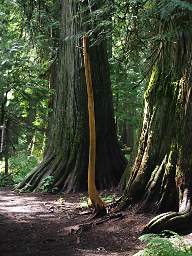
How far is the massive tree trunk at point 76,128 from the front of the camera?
35.7ft

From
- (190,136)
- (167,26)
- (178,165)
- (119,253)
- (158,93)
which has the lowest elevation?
(119,253)

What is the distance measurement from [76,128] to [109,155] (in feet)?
3.55

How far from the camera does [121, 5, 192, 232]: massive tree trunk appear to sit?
675cm

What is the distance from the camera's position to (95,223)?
7109 millimetres

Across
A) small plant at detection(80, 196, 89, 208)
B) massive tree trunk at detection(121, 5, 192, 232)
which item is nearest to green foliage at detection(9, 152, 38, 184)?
small plant at detection(80, 196, 89, 208)

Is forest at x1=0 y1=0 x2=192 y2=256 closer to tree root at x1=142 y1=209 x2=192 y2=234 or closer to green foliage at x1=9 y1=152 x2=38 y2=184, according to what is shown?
tree root at x1=142 y1=209 x2=192 y2=234

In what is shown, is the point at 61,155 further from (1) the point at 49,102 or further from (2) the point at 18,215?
(1) the point at 49,102

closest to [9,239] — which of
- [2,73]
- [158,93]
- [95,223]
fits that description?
[95,223]

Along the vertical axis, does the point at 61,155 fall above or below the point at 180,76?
below

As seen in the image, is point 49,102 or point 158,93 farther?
point 49,102

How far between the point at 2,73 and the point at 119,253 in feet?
24.3

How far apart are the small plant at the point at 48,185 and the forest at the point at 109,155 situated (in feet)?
0.08

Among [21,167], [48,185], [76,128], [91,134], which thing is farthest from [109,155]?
[21,167]

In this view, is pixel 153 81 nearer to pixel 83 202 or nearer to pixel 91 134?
pixel 91 134
